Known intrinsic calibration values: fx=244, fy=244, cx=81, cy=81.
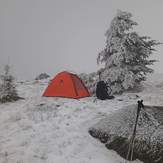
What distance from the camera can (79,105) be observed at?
12.2m

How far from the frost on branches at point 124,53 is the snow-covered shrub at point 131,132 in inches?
272

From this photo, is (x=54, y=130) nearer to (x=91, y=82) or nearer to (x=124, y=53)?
(x=124, y=53)

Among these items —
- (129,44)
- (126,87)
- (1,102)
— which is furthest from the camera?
(129,44)

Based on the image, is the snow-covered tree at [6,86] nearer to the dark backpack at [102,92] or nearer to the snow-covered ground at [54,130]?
the snow-covered ground at [54,130]

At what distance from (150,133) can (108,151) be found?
1325mm

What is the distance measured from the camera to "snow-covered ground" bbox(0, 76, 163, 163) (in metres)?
6.82

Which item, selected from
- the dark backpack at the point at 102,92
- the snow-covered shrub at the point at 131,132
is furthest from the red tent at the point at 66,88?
the snow-covered shrub at the point at 131,132

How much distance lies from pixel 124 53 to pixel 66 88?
4.18m

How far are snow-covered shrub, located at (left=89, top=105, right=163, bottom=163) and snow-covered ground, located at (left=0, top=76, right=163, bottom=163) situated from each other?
27 cm

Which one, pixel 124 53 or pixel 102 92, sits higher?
pixel 124 53

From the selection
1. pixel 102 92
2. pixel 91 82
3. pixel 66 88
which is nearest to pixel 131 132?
pixel 102 92

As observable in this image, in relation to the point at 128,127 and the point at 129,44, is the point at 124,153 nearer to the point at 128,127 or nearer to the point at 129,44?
the point at 128,127

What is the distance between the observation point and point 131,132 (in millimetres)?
7059

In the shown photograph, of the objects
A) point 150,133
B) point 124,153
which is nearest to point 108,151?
point 124,153
